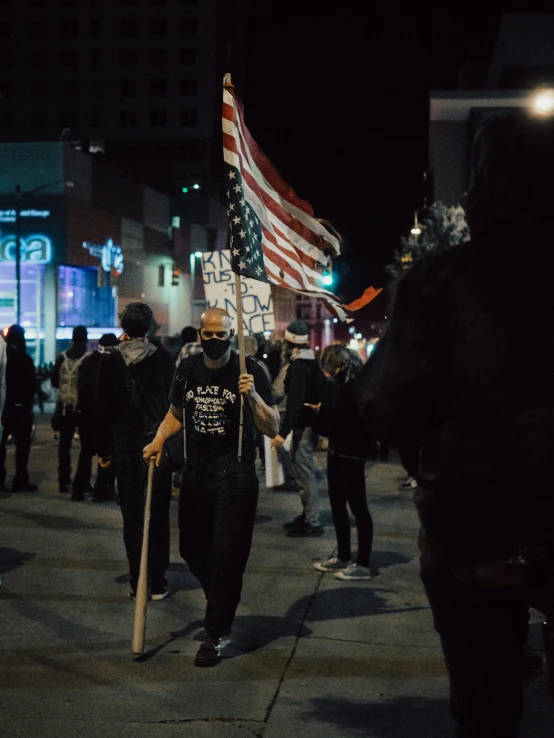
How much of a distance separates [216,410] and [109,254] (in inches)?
1802

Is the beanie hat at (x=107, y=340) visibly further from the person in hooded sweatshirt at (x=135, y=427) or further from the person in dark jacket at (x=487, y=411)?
the person in dark jacket at (x=487, y=411)

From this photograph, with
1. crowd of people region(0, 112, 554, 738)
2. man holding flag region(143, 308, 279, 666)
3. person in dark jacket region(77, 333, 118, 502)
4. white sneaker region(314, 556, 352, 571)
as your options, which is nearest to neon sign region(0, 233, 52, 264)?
person in dark jacket region(77, 333, 118, 502)

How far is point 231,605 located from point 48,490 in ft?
24.9

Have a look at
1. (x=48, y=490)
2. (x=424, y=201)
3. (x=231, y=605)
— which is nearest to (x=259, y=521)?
(x=48, y=490)

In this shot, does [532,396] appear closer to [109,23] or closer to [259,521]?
[259,521]

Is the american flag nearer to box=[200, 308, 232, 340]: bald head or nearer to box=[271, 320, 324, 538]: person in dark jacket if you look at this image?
box=[200, 308, 232, 340]: bald head

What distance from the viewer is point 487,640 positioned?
2.58 metres

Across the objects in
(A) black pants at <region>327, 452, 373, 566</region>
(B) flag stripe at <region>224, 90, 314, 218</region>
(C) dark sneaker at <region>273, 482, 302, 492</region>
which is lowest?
(C) dark sneaker at <region>273, 482, 302, 492</region>

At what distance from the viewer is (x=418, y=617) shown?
6.68 meters

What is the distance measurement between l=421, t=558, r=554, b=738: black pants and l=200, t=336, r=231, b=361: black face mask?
11.2 feet

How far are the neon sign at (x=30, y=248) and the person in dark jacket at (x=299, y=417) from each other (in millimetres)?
36374

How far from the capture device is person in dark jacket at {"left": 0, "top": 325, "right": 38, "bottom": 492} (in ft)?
40.2

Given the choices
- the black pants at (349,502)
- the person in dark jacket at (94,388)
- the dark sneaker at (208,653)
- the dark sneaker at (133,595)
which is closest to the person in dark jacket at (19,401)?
the person in dark jacket at (94,388)

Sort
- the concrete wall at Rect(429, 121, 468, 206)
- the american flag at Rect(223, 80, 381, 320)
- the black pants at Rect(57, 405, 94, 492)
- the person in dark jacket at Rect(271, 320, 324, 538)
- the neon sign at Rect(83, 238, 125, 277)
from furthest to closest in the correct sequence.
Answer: the concrete wall at Rect(429, 121, 468, 206), the neon sign at Rect(83, 238, 125, 277), the black pants at Rect(57, 405, 94, 492), the person in dark jacket at Rect(271, 320, 324, 538), the american flag at Rect(223, 80, 381, 320)
